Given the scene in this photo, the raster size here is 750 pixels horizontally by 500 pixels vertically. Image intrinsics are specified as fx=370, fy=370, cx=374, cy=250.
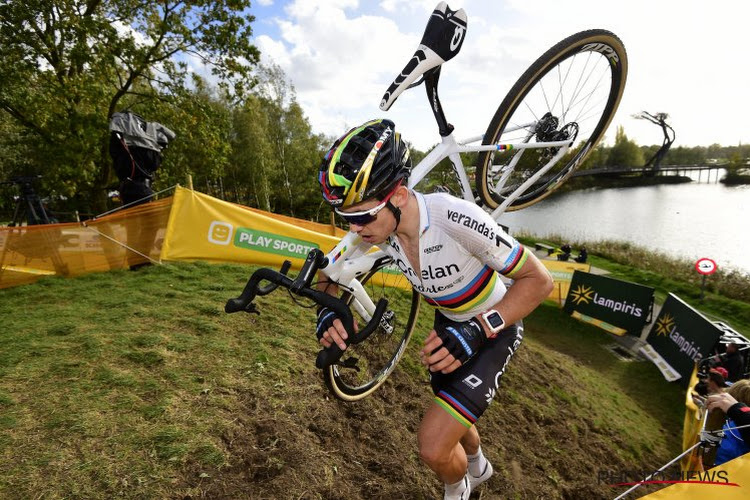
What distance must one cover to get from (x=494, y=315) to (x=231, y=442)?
2.50m

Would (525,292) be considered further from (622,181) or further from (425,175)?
(622,181)

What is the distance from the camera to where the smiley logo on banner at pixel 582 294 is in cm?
1517

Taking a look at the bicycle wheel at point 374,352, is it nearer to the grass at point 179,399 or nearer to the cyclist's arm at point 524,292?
the grass at point 179,399

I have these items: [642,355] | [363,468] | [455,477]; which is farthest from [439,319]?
[642,355]

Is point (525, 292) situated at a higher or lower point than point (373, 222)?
lower

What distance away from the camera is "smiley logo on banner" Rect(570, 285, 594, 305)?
49.8ft

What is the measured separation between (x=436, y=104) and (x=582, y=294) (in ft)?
47.4

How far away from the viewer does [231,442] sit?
3.20 metres

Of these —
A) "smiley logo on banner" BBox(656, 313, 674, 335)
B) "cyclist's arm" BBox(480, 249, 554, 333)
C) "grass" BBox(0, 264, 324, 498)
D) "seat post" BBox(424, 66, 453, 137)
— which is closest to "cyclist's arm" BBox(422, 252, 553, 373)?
"cyclist's arm" BBox(480, 249, 554, 333)

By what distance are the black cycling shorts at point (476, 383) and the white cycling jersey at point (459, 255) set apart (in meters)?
0.32

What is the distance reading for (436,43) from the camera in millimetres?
3387

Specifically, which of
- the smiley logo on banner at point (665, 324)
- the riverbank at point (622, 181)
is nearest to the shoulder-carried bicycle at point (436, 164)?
the smiley logo on banner at point (665, 324)

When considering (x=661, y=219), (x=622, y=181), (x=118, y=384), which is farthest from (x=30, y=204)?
(x=622, y=181)

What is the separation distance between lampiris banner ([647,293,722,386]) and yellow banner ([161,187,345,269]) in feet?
33.6
